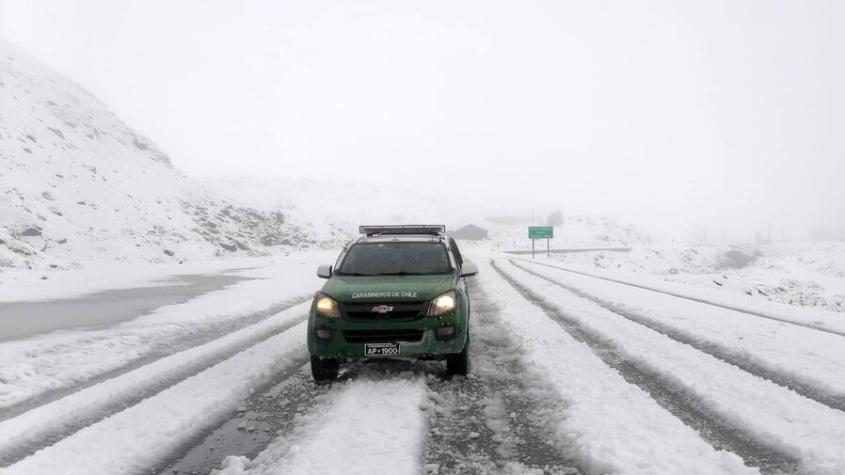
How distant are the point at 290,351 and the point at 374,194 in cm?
10118

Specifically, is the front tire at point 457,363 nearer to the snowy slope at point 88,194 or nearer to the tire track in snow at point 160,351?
the tire track in snow at point 160,351

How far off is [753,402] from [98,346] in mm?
9423

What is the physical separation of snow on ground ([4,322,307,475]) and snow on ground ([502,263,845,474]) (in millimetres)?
5052

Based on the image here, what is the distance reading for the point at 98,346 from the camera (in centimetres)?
784

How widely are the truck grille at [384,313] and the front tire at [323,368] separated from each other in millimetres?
665

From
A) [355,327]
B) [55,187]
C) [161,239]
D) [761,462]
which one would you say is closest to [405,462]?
[355,327]

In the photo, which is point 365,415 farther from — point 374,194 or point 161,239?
point 374,194

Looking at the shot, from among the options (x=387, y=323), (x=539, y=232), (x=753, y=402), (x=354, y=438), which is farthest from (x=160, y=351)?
(x=539, y=232)

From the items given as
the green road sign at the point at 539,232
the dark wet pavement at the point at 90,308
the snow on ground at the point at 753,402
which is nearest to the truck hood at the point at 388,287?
the snow on ground at the point at 753,402

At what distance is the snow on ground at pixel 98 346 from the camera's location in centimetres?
608

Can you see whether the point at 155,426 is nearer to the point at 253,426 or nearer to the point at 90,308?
the point at 253,426

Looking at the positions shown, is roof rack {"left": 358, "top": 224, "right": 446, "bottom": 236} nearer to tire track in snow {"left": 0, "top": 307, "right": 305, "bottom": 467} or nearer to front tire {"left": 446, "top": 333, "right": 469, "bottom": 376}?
front tire {"left": 446, "top": 333, "right": 469, "bottom": 376}

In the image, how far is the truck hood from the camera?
5.45 m

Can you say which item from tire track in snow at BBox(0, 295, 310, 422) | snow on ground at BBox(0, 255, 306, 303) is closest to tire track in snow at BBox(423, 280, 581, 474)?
tire track in snow at BBox(0, 295, 310, 422)
